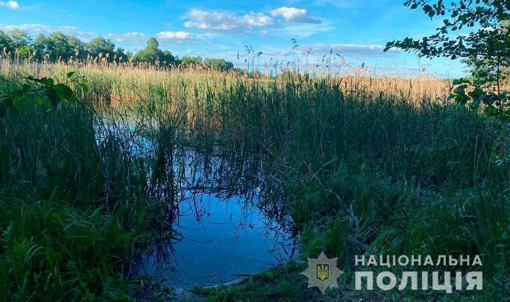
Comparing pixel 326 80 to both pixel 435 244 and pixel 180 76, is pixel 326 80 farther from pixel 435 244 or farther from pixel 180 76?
pixel 180 76

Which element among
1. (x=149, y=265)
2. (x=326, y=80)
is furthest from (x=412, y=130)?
(x=149, y=265)

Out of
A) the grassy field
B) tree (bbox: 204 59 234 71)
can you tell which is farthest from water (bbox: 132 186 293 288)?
tree (bbox: 204 59 234 71)

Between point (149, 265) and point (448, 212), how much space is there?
6.21ft

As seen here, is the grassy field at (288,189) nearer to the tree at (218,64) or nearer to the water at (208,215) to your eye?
the water at (208,215)

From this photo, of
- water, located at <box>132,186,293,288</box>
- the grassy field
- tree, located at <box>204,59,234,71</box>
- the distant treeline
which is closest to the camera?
the grassy field

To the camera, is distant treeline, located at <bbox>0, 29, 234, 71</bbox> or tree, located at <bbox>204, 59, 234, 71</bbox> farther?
distant treeline, located at <bbox>0, 29, 234, 71</bbox>

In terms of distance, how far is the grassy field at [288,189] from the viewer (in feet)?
7.05

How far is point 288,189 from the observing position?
3.69m

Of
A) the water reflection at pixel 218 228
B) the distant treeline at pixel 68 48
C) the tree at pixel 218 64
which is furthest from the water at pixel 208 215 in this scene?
the distant treeline at pixel 68 48

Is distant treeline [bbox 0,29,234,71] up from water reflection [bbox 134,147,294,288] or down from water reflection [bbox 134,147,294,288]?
up

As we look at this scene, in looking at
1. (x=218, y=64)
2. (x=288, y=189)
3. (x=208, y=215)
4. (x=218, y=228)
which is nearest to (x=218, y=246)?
(x=218, y=228)

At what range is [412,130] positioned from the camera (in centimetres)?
489

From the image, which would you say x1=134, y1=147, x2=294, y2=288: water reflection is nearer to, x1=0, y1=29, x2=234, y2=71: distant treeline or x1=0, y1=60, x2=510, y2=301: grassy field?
x1=0, y1=60, x2=510, y2=301: grassy field

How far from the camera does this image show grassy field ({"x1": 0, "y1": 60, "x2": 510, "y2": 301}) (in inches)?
84.6
